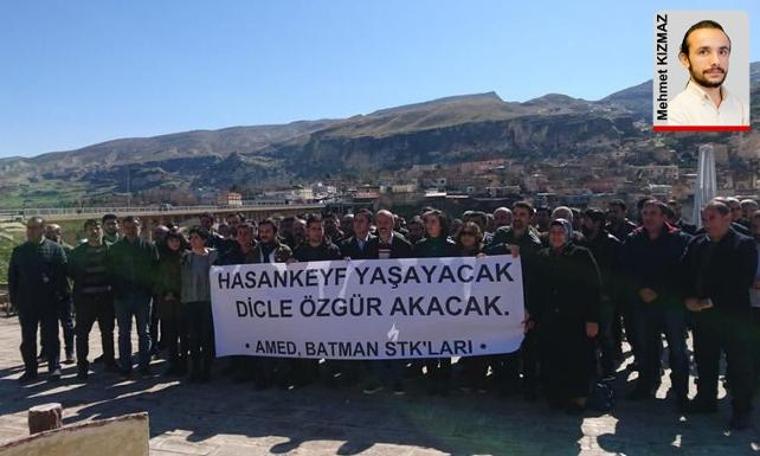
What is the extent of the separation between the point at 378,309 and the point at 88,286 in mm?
3741

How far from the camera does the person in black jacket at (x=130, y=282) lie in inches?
306

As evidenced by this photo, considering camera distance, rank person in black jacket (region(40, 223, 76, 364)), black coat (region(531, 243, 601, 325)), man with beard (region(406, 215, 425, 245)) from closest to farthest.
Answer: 1. black coat (region(531, 243, 601, 325))
2. person in black jacket (region(40, 223, 76, 364))
3. man with beard (region(406, 215, 425, 245))

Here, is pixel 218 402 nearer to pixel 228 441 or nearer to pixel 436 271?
pixel 228 441

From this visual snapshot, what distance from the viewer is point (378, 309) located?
665cm

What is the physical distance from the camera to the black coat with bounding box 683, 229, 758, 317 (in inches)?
214

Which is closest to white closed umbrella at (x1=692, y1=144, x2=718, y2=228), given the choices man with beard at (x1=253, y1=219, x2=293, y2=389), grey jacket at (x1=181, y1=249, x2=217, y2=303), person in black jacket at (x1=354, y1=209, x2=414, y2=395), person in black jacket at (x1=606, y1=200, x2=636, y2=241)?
person in black jacket at (x1=606, y1=200, x2=636, y2=241)

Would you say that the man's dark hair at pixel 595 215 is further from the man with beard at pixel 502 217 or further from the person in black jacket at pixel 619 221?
the person in black jacket at pixel 619 221

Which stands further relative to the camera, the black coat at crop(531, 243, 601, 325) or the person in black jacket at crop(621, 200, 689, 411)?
the person in black jacket at crop(621, 200, 689, 411)

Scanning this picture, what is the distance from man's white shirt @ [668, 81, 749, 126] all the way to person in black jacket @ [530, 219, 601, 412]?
5.05m

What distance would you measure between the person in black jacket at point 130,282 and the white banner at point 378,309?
1.34 meters

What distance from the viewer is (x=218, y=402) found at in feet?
21.6

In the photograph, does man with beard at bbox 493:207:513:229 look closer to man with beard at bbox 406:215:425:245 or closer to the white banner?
man with beard at bbox 406:215:425:245

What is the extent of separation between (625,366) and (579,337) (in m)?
2.17

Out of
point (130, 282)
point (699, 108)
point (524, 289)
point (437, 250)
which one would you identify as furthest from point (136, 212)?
point (524, 289)
